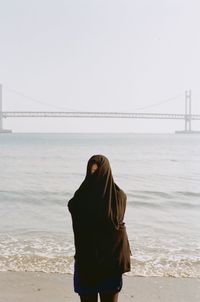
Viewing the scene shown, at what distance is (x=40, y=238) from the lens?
642 cm

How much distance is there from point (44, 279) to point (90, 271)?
209 centimetres

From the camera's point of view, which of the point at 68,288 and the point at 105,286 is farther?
the point at 68,288

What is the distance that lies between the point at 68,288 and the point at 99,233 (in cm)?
187

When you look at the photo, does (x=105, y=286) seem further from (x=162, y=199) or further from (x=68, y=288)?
(x=162, y=199)

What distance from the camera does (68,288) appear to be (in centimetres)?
363

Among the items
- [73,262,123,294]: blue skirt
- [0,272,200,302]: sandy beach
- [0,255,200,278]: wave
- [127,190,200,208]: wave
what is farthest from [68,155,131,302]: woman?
[127,190,200,208]: wave

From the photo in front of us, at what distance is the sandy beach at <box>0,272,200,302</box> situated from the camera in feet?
10.9

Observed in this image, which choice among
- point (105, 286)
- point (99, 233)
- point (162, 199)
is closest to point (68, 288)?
point (105, 286)

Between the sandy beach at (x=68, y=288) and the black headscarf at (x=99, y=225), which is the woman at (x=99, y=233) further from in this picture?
the sandy beach at (x=68, y=288)

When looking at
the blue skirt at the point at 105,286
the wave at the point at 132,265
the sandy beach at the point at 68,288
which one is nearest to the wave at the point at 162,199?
the wave at the point at 132,265

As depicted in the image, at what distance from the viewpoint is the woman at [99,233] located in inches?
74.7

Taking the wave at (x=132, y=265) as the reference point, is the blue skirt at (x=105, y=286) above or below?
above

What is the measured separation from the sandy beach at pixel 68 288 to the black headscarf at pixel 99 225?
1398mm

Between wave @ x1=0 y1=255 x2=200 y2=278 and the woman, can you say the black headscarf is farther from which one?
wave @ x1=0 y1=255 x2=200 y2=278
